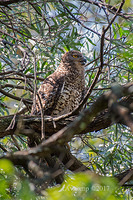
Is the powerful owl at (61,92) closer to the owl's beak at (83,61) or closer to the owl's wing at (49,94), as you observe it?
the owl's wing at (49,94)

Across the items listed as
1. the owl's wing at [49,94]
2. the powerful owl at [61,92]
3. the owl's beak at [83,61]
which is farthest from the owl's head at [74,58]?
the owl's wing at [49,94]

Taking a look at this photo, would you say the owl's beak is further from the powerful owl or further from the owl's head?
the powerful owl

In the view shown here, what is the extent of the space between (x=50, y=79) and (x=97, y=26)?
965 mm

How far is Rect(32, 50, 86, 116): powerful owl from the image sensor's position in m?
3.69

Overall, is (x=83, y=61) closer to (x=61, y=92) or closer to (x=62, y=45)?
(x=62, y=45)

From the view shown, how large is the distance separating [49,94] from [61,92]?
151 mm

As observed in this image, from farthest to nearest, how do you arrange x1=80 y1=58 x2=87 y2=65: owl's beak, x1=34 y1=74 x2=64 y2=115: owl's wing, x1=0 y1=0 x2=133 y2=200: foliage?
x1=80 y1=58 x2=87 y2=65: owl's beak
x1=34 y1=74 x2=64 y2=115: owl's wing
x1=0 y1=0 x2=133 y2=200: foliage

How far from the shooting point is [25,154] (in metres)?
Result: 1.51

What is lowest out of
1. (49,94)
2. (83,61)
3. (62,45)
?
(49,94)

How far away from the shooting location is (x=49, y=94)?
3.70m

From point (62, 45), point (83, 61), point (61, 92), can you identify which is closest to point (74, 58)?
point (83, 61)

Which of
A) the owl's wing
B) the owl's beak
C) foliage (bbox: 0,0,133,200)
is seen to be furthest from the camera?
the owl's beak

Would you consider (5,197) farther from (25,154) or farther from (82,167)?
(82,167)

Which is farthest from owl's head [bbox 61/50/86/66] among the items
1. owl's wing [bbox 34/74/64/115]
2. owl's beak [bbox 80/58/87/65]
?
owl's wing [bbox 34/74/64/115]
